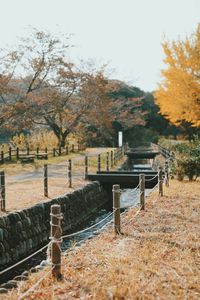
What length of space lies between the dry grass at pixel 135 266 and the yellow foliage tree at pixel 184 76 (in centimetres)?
1316

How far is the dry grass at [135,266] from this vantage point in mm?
4754

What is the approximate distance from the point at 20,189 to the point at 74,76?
838 inches

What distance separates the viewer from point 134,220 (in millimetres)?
9328

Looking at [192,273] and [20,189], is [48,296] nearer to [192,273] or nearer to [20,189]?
[192,273]

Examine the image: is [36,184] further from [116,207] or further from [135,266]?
[135,266]

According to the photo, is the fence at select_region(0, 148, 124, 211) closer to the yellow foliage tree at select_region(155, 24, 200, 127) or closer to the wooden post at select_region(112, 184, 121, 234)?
the wooden post at select_region(112, 184, 121, 234)

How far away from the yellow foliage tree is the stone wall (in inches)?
358

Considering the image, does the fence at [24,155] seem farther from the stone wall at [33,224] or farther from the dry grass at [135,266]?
the dry grass at [135,266]

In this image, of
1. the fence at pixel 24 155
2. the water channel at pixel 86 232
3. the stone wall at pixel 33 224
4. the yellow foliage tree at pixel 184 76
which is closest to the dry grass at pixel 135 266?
the water channel at pixel 86 232

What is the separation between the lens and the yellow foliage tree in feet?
69.5

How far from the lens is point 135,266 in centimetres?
564

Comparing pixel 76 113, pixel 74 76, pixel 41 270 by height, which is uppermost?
pixel 74 76

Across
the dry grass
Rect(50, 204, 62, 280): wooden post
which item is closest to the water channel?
the dry grass

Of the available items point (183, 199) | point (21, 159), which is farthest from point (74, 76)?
point (183, 199)
